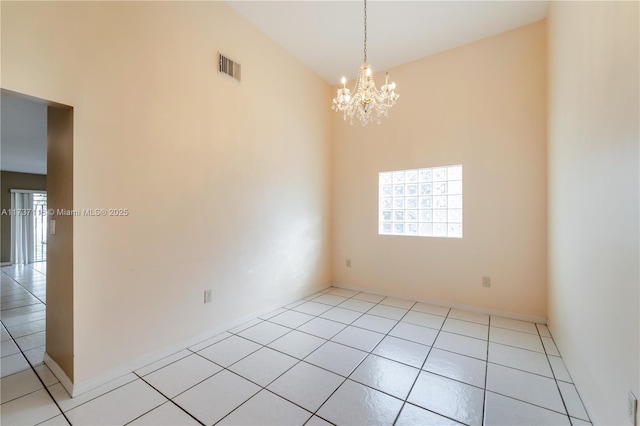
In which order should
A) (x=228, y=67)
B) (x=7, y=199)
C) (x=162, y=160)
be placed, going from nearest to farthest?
(x=162, y=160) → (x=228, y=67) → (x=7, y=199)

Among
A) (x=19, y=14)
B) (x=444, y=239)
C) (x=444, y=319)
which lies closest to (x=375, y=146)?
(x=444, y=239)

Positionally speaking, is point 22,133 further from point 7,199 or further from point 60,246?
point 7,199

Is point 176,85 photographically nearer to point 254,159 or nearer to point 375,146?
point 254,159

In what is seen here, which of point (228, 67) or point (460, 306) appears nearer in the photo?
point (228, 67)

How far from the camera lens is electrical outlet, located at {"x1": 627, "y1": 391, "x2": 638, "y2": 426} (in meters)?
1.09

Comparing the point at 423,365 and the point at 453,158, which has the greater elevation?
the point at 453,158

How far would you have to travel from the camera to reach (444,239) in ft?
11.4

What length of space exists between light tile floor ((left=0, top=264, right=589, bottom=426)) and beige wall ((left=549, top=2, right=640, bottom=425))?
38cm

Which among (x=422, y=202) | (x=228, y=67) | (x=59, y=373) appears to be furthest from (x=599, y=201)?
(x=59, y=373)

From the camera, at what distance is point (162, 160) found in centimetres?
221

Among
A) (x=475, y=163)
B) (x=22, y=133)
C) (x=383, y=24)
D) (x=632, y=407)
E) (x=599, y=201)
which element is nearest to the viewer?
(x=632, y=407)

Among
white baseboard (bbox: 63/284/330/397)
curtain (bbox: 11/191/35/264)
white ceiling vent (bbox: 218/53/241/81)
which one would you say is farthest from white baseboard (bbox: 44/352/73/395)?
curtain (bbox: 11/191/35/264)

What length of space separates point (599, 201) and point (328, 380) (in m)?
2.08

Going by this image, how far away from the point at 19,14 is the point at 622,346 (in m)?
3.68
